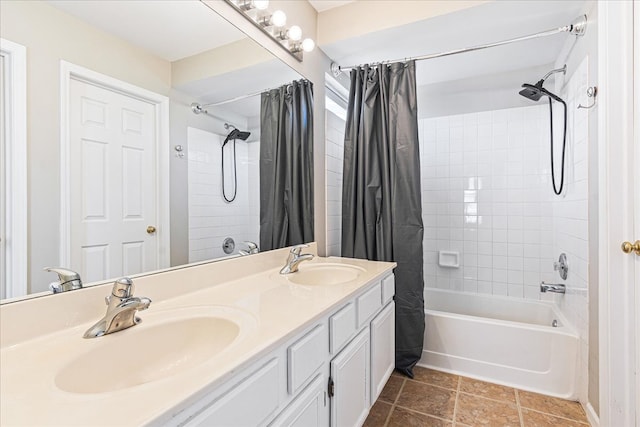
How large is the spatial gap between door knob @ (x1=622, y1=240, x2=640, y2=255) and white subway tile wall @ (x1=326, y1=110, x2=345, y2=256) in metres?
1.54

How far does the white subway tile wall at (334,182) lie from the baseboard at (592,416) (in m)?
1.64

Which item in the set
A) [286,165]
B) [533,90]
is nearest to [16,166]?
[286,165]

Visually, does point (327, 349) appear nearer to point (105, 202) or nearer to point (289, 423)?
point (289, 423)

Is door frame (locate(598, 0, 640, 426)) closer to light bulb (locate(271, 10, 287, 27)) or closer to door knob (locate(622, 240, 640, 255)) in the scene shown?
door knob (locate(622, 240, 640, 255))

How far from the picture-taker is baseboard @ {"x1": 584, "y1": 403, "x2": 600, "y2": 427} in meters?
1.47

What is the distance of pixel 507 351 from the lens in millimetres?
1889

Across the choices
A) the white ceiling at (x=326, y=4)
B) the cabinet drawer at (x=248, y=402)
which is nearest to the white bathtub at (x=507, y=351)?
the cabinet drawer at (x=248, y=402)

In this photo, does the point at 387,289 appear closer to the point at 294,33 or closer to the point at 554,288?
the point at 554,288

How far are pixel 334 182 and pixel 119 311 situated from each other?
1720 millimetres

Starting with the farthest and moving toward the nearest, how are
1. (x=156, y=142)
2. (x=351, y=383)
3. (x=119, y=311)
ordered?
1. (x=351, y=383)
2. (x=156, y=142)
3. (x=119, y=311)

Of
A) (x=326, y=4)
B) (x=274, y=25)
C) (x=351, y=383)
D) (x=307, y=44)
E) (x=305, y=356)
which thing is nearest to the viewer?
(x=305, y=356)

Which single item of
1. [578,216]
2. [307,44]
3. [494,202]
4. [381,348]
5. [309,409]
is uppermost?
[307,44]

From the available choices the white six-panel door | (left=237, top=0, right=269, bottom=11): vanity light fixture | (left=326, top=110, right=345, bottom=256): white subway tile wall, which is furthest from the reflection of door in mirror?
(left=326, top=110, right=345, bottom=256): white subway tile wall

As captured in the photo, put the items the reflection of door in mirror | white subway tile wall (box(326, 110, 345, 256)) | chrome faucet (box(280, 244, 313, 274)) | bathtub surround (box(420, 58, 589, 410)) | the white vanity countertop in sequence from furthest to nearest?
bathtub surround (box(420, 58, 589, 410)) < white subway tile wall (box(326, 110, 345, 256)) < chrome faucet (box(280, 244, 313, 274)) < the reflection of door in mirror < the white vanity countertop
